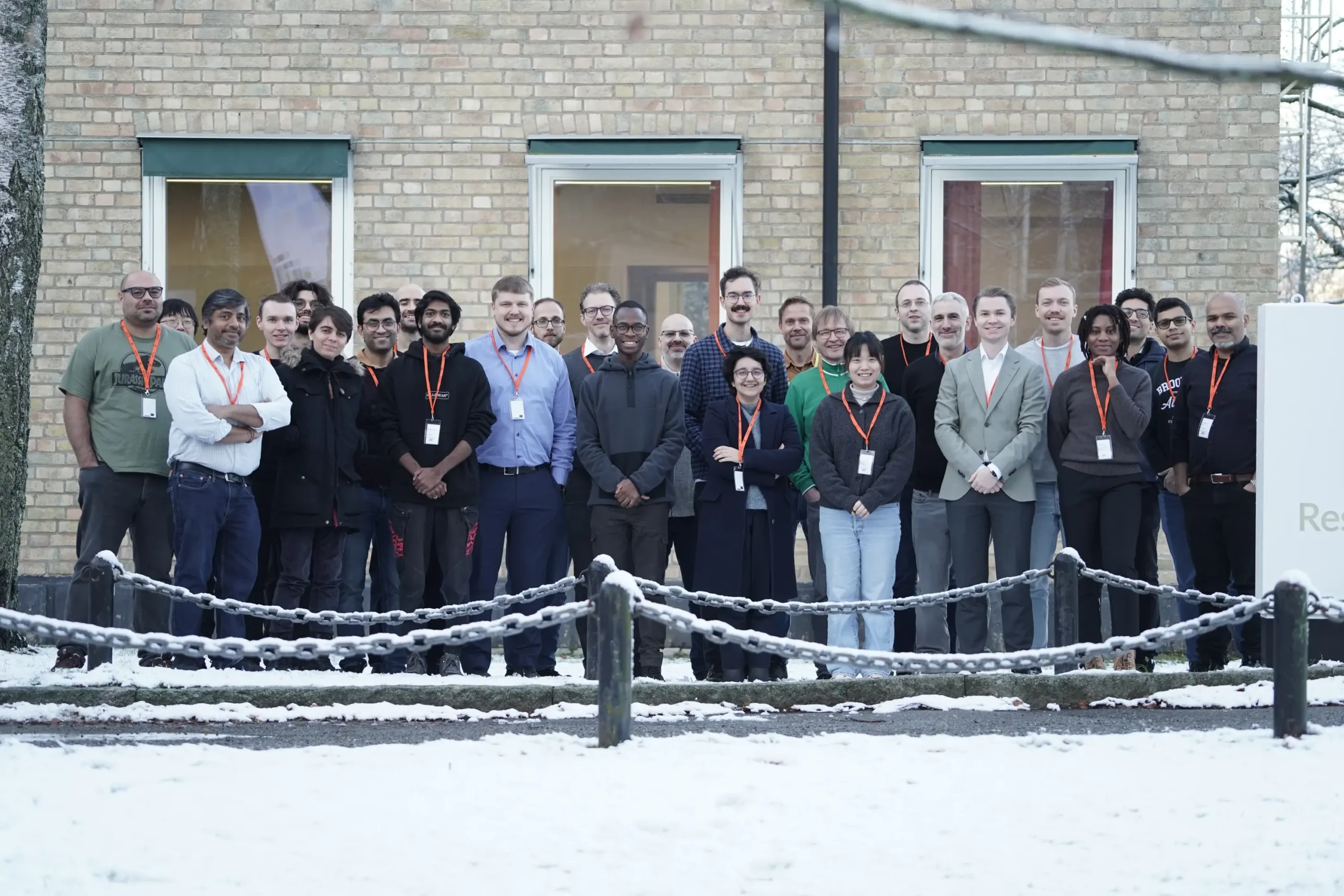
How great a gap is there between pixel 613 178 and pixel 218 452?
511 cm

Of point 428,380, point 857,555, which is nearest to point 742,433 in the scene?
point 857,555

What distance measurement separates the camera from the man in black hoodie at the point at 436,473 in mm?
9805

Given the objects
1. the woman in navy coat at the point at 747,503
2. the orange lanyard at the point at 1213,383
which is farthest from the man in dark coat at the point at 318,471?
the orange lanyard at the point at 1213,383

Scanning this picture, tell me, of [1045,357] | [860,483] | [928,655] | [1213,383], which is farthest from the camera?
[1045,357]

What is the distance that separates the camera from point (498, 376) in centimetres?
1026

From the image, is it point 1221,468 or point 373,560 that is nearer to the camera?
point 1221,468

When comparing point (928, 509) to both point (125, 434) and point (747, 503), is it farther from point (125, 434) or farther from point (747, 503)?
point (125, 434)

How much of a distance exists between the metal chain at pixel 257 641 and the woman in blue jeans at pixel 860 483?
3655mm

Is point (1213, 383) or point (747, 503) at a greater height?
point (1213, 383)

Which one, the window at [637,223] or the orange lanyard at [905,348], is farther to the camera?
the window at [637,223]

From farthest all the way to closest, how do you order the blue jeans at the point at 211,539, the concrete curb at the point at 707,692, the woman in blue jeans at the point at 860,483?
the woman in blue jeans at the point at 860,483 → the blue jeans at the point at 211,539 → the concrete curb at the point at 707,692

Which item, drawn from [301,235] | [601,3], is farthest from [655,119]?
[301,235]

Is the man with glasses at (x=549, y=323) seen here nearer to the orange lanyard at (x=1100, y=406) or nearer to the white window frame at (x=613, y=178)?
the white window frame at (x=613, y=178)

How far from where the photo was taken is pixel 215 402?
9602 mm
